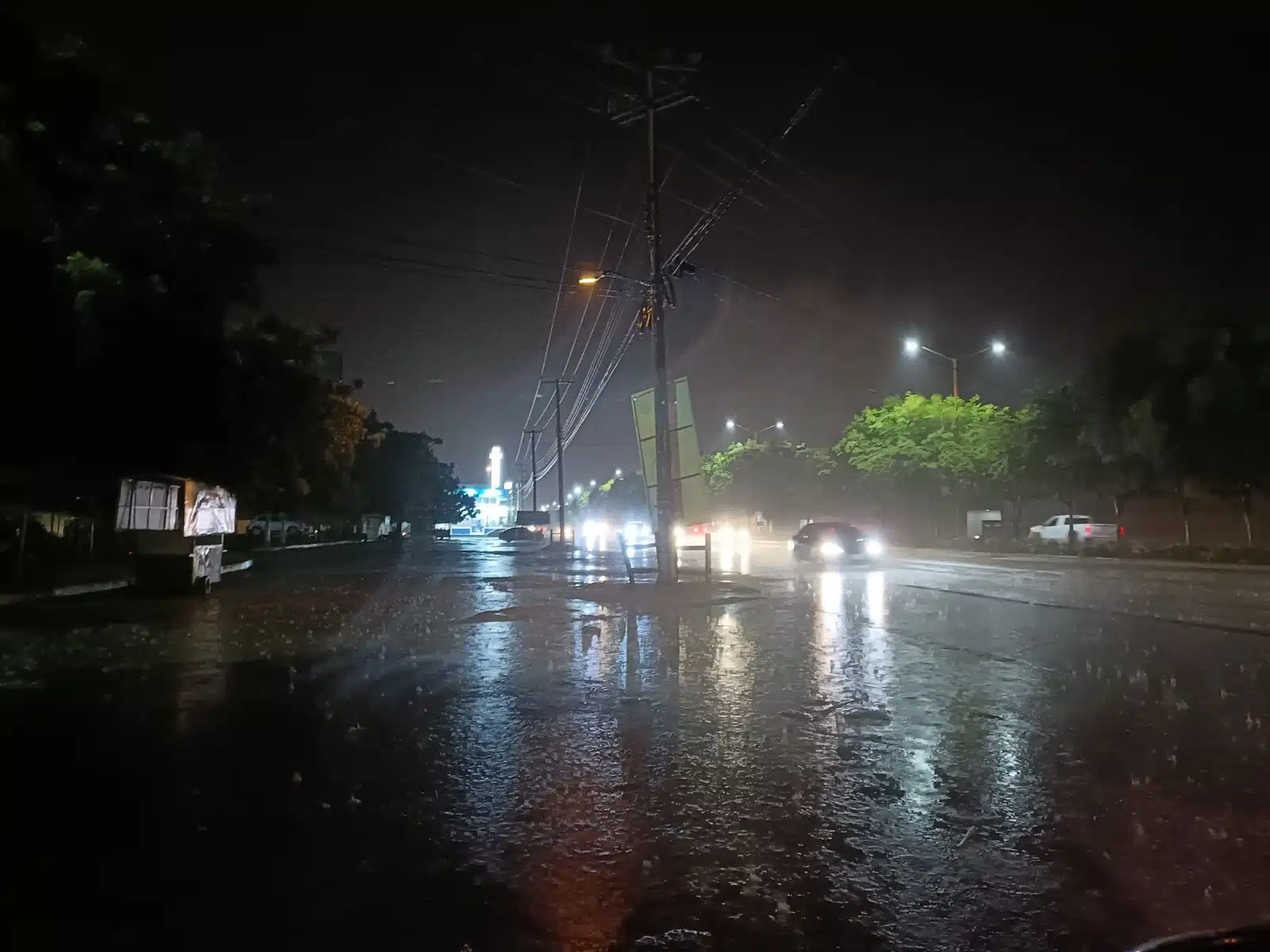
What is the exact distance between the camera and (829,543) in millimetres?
35938

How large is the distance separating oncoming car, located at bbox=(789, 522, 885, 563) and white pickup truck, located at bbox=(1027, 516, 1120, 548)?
454 inches

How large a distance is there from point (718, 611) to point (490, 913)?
1398cm

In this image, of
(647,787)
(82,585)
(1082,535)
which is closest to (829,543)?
(1082,535)

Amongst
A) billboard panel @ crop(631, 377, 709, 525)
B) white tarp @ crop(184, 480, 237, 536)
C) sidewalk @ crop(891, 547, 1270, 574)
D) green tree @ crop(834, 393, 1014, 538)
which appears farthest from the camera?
green tree @ crop(834, 393, 1014, 538)

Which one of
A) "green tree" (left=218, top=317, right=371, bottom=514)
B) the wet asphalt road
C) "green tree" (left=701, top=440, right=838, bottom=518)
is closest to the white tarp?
"green tree" (left=218, top=317, right=371, bottom=514)

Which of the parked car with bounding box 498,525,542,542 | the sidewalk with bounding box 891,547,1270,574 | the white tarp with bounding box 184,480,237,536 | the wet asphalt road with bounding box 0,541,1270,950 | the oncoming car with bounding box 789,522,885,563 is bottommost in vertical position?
the wet asphalt road with bounding box 0,541,1270,950

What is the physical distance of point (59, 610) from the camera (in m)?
19.2

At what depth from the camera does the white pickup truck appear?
43.4m

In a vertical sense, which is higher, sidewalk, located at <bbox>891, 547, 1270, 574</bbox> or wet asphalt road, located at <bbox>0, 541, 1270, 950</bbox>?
sidewalk, located at <bbox>891, 547, 1270, 574</bbox>

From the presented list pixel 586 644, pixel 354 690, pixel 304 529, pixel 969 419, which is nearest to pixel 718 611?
pixel 586 644

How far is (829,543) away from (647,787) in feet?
99.2

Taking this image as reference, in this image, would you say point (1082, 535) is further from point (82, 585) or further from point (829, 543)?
point (82, 585)

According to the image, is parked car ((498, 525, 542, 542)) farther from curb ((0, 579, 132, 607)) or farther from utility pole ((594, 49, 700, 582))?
utility pole ((594, 49, 700, 582))

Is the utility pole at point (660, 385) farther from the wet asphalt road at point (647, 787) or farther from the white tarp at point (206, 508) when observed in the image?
the white tarp at point (206, 508)
